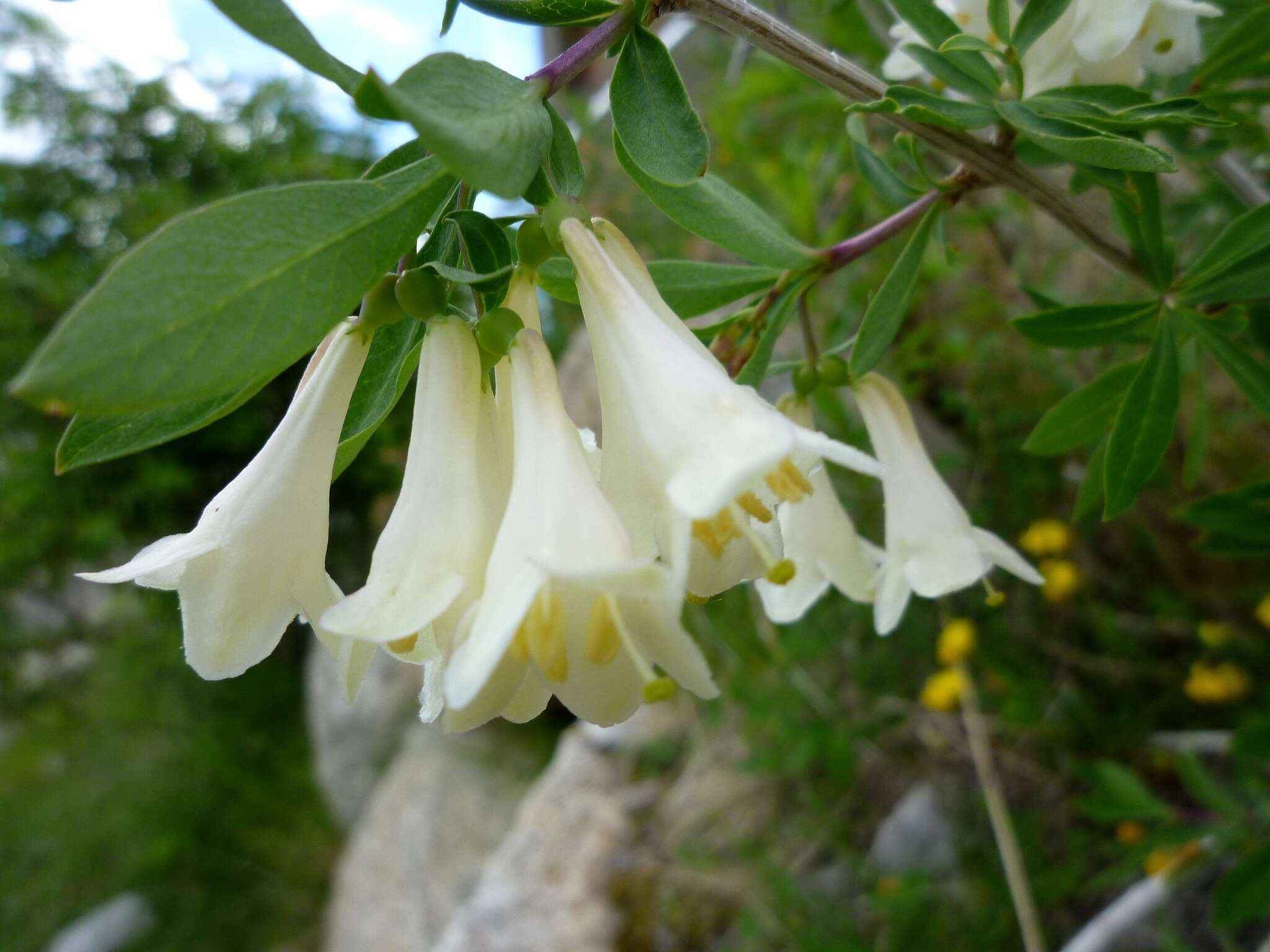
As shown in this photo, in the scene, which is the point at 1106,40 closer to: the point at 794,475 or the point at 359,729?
the point at 794,475

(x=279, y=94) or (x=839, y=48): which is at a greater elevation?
(x=839, y=48)

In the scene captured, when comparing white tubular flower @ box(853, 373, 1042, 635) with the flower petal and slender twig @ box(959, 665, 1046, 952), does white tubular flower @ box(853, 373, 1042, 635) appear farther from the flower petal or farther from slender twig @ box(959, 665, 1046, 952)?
slender twig @ box(959, 665, 1046, 952)

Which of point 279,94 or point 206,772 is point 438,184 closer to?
point 279,94

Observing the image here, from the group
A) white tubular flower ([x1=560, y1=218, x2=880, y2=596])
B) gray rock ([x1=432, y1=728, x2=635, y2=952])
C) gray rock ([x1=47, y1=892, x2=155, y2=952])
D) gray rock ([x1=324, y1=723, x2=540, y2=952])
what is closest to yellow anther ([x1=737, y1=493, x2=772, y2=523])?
white tubular flower ([x1=560, y1=218, x2=880, y2=596])

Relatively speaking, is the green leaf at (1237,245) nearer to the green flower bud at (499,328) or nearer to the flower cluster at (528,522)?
the flower cluster at (528,522)

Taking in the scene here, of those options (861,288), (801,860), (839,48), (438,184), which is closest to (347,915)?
(801,860)

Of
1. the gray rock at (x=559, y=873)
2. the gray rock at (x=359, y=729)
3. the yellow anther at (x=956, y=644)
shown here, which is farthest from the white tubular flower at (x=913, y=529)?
the gray rock at (x=359, y=729)
